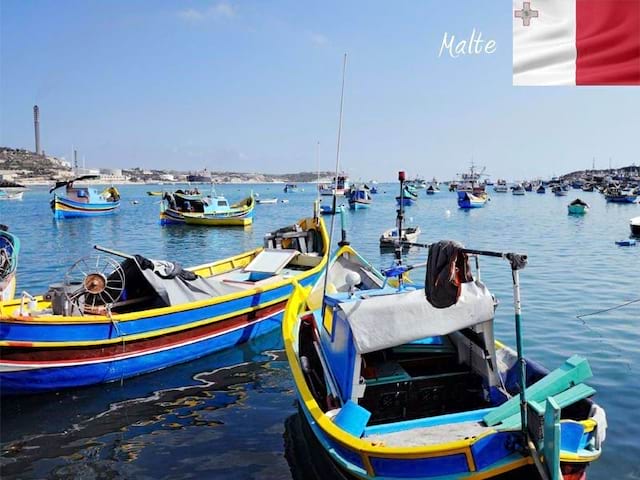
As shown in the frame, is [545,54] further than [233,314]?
No

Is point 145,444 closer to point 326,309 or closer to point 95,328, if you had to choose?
point 95,328

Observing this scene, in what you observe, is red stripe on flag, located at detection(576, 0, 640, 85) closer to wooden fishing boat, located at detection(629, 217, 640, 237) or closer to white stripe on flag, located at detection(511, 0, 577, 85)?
white stripe on flag, located at detection(511, 0, 577, 85)

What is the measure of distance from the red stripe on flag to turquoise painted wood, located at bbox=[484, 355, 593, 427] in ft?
12.5

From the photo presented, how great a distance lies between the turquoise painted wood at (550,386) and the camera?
19.5 feet

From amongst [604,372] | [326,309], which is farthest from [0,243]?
[604,372]

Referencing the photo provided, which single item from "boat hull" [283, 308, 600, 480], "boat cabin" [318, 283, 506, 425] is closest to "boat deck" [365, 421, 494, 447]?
"boat hull" [283, 308, 600, 480]

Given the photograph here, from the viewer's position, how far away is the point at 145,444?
8.47 metres

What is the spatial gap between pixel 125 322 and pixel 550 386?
7.97m

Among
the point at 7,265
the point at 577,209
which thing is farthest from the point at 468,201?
the point at 7,265

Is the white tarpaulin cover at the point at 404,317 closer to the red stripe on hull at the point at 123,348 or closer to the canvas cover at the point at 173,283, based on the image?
the red stripe on hull at the point at 123,348

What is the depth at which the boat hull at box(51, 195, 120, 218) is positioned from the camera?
51.7 meters

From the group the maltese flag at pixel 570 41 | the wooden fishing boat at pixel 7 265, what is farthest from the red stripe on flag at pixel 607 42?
the wooden fishing boat at pixel 7 265

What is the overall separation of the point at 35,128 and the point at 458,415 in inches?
8952

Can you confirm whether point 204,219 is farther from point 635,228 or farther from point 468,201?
point 468,201
